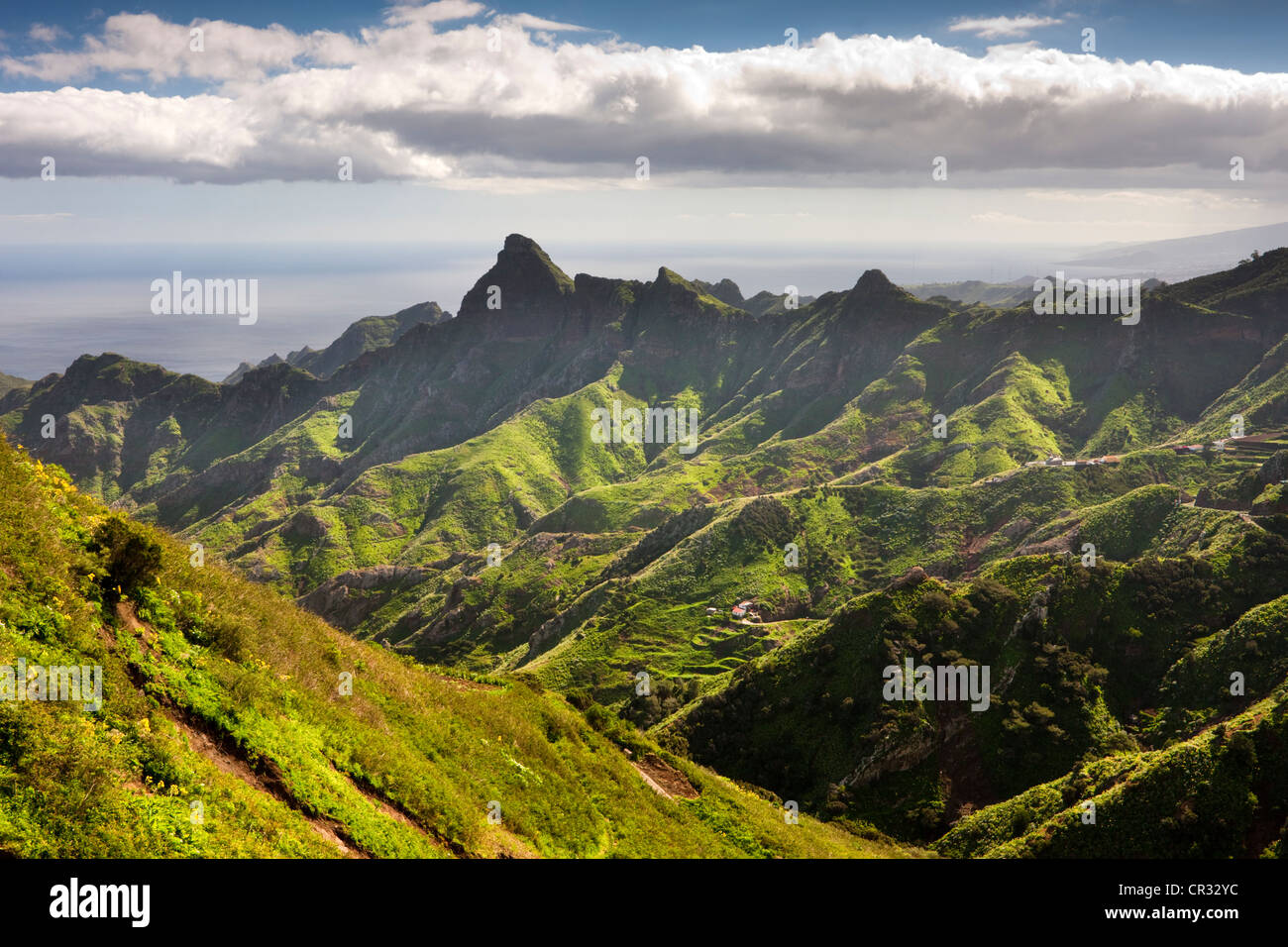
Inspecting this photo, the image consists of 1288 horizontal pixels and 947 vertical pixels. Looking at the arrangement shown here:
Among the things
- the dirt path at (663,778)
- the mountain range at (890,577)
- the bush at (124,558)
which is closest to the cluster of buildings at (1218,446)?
the mountain range at (890,577)

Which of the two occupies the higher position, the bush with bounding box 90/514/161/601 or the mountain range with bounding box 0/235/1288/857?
the bush with bounding box 90/514/161/601

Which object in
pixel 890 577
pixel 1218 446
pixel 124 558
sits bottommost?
pixel 890 577

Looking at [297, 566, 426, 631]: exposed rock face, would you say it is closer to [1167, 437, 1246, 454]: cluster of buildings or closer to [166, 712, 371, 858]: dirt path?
[166, 712, 371, 858]: dirt path

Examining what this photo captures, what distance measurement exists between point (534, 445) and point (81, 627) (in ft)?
563

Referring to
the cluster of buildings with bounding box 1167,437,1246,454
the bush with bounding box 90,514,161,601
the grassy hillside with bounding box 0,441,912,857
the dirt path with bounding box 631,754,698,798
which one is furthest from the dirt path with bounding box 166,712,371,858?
the cluster of buildings with bounding box 1167,437,1246,454

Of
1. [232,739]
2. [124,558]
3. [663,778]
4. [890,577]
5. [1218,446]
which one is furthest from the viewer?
[1218,446]

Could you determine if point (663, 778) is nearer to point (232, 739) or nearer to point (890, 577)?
point (232, 739)

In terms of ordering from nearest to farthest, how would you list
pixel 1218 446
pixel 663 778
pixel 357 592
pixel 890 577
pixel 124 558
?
pixel 124 558 < pixel 663 778 < pixel 890 577 < pixel 1218 446 < pixel 357 592

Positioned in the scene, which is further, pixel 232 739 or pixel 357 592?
pixel 357 592

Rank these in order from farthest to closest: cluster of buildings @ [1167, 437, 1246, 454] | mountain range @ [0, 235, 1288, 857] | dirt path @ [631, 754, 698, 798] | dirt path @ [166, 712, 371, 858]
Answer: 1. cluster of buildings @ [1167, 437, 1246, 454]
2. mountain range @ [0, 235, 1288, 857]
3. dirt path @ [631, 754, 698, 798]
4. dirt path @ [166, 712, 371, 858]

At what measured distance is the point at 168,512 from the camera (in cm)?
18912

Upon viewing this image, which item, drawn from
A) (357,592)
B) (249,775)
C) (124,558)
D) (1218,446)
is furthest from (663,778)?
(1218,446)

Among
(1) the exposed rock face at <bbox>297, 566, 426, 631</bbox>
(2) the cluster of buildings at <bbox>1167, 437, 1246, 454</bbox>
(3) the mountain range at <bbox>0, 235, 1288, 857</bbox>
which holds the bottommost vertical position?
(1) the exposed rock face at <bbox>297, 566, 426, 631</bbox>

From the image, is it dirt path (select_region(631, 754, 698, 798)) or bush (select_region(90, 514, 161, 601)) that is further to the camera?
dirt path (select_region(631, 754, 698, 798))
